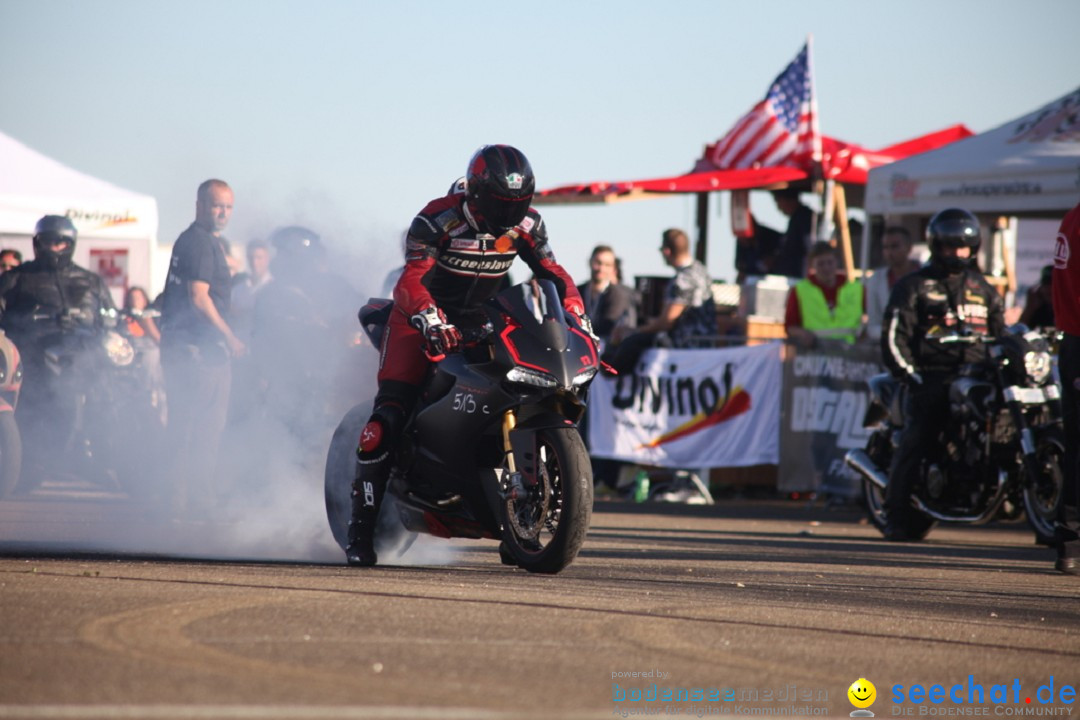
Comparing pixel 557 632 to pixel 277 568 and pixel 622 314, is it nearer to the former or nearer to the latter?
pixel 277 568

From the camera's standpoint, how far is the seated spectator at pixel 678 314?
15445 millimetres

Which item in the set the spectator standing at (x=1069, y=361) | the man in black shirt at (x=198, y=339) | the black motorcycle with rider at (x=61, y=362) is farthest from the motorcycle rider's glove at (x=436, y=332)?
the black motorcycle with rider at (x=61, y=362)

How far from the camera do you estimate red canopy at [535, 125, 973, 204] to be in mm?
21047

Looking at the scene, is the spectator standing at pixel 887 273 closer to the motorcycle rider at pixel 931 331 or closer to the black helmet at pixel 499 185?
the motorcycle rider at pixel 931 331

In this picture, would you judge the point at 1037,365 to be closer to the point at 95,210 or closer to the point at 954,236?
the point at 954,236

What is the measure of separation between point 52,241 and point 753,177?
34.9 ft

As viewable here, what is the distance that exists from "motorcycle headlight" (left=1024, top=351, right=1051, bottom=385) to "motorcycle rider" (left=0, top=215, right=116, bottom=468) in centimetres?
710

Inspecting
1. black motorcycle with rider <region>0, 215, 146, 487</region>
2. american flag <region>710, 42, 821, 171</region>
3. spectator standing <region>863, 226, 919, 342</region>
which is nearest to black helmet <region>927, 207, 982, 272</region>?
spectator standing <region>863, 226, 919, 342</region>

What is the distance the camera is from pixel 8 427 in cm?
1122

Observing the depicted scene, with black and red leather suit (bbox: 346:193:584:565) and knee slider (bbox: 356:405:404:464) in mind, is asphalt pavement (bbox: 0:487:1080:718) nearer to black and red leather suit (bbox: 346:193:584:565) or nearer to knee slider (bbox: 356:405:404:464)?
black and red leather suit (bbox: 346:193:584:565)

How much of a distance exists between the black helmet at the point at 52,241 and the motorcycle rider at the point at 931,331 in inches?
253

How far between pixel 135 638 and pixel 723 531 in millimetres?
7149

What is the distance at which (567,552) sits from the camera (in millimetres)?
6906

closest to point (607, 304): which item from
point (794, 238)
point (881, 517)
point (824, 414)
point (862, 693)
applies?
point (824, 414)
